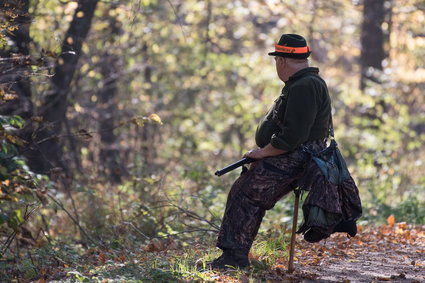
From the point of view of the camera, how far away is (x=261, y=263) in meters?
6.07

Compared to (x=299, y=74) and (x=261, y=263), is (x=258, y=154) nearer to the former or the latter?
(x=299, y=74)

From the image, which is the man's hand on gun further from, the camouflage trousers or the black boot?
the black boot

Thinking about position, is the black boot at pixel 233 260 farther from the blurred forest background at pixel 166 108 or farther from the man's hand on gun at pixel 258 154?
the blurred forest background at pixel 166 108

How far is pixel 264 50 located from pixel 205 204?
13182 mm

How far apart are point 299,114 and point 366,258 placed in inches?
90.8

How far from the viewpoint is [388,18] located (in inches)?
656

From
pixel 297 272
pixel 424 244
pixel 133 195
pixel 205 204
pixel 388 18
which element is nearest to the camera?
pixel 297 272

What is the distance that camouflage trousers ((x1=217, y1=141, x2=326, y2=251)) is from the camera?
18.5 ft

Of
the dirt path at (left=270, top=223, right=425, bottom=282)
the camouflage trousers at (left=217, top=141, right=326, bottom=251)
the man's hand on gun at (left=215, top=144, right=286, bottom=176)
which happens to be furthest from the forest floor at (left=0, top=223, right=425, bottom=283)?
the man's hand on gun at (left=215, top=144, right=286, bottom=176)

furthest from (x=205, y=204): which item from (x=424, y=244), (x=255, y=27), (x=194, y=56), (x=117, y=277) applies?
(x=255, y=27)

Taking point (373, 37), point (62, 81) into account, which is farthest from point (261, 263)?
point (373, 37)

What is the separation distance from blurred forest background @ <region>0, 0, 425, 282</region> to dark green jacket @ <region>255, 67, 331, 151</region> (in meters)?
2.03

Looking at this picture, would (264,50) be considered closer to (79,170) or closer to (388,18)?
(388,18)

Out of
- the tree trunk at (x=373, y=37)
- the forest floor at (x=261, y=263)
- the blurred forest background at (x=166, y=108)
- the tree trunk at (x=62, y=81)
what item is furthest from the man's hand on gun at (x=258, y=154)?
the tree trunk at (x=373, y=37)
